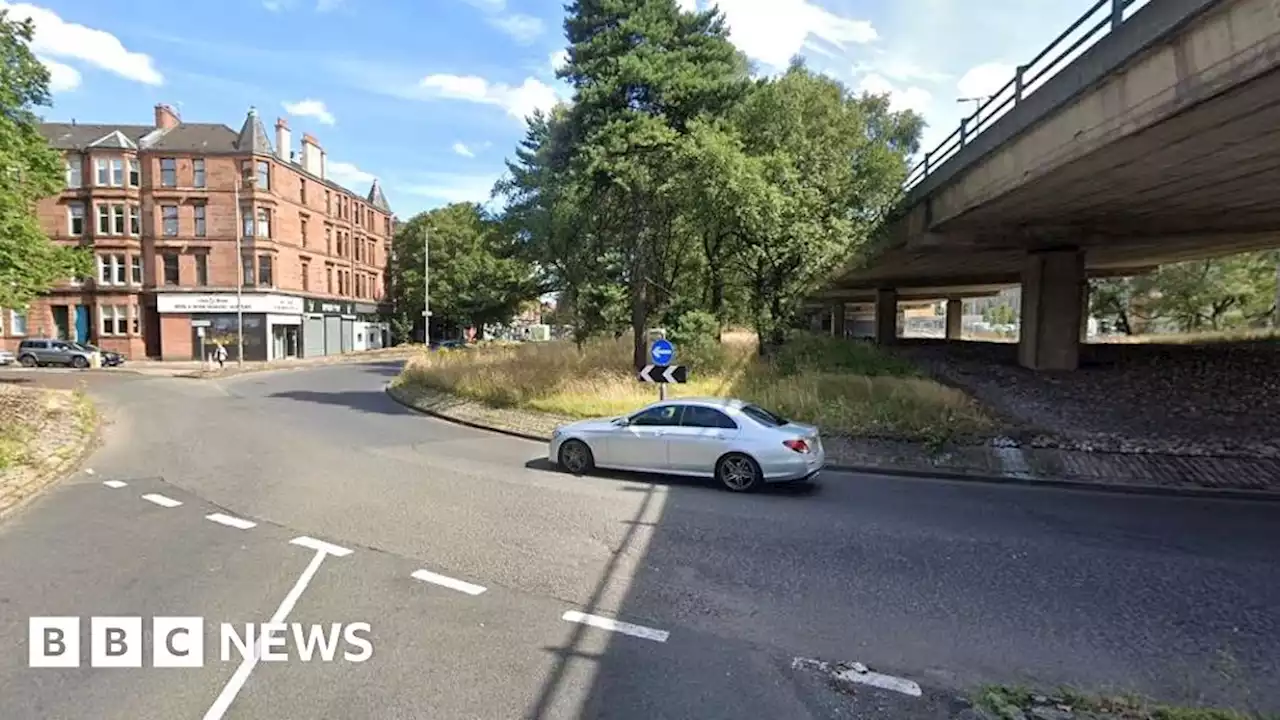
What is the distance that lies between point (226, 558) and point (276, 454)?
647 centimetres

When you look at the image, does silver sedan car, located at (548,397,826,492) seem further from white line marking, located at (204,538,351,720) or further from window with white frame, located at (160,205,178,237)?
window with white frame, located at (160,205,178,237)

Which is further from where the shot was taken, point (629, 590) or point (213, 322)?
point (213, 322)

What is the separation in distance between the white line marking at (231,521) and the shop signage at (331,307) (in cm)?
4595

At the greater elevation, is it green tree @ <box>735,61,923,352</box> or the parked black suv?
green tree @ <box>735,61,923,352</box>

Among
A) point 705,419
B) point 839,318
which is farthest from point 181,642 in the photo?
point 839,318

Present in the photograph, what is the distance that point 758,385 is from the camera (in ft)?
55.9

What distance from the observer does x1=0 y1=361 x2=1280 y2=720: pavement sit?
164 inches

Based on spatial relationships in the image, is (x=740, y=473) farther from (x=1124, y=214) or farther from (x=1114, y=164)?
(x=1124, y=214)

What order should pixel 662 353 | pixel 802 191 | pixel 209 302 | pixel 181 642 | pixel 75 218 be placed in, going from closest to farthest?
pixel 181 642 < pixel 662 353 < pixel 802 191 < pixel 209 302 < pixel 75 218

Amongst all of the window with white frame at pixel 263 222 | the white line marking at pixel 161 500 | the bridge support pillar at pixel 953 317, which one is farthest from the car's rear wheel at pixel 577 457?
the bridge support pillar at pixel 953 317

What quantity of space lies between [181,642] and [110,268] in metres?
52.2

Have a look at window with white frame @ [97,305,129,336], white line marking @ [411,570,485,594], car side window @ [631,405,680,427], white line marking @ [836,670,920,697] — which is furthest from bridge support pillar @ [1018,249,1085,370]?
window with white frame @ [97,305,129,336]

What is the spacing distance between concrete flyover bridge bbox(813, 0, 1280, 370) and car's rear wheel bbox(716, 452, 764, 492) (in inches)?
268

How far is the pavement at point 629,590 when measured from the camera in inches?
164
